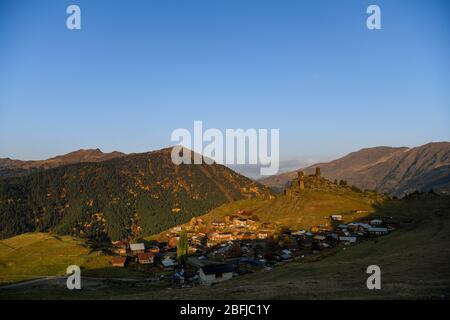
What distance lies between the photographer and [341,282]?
40.3 meters

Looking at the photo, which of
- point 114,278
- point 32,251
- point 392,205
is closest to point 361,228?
point 392,205

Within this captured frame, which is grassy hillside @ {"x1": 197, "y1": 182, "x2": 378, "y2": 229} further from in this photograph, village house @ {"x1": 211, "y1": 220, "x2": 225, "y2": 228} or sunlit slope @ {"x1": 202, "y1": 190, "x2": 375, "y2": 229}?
village house @ {"x1": 211, "y1": 220, "x2": 225, "y2": 228}

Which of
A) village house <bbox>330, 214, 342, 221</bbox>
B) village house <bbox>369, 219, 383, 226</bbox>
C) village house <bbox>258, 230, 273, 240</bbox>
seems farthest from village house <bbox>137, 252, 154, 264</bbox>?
village house <bbox>369, 219, 383, 226</bbox>

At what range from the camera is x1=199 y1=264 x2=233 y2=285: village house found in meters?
71.5

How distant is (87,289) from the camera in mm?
66875

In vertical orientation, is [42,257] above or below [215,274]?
below

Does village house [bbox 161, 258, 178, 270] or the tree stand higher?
the tree

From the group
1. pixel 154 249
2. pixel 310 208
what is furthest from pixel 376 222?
pixel 154 249

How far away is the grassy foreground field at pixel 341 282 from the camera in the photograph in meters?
33.2

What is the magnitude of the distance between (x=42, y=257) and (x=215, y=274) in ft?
172

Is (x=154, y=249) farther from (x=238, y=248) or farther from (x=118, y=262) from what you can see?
(x=238, y=248)
